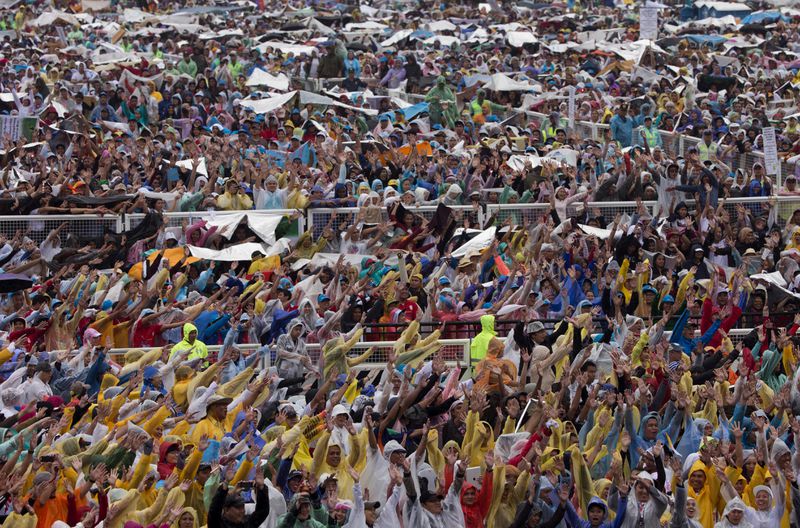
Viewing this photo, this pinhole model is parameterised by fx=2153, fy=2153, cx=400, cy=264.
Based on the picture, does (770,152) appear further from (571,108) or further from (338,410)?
(338,410)

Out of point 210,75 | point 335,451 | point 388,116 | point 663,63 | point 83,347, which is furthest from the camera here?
point 663,63

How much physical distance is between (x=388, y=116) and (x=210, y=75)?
5.55m

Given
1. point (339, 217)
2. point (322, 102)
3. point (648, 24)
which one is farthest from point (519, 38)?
point (339, 217)

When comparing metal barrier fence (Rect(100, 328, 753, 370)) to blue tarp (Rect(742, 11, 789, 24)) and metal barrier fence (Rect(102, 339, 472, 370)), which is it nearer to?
metal barrier fence (Rect(102, 339, 472, 370))

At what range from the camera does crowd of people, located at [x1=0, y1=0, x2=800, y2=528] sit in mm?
17281

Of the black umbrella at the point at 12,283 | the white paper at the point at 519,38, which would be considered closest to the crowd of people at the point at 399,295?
the black umbrella at the point at 12,283

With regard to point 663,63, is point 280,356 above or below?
above

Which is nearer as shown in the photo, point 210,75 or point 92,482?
A: point 92,482

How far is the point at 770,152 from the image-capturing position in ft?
88.8

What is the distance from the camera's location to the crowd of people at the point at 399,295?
17.3m

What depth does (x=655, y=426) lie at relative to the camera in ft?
61.1

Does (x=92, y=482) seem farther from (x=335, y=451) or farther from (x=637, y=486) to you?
(x=637, y=486)

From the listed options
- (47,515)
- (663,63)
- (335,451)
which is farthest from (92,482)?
(663,63)

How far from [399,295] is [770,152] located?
6.32 meters
